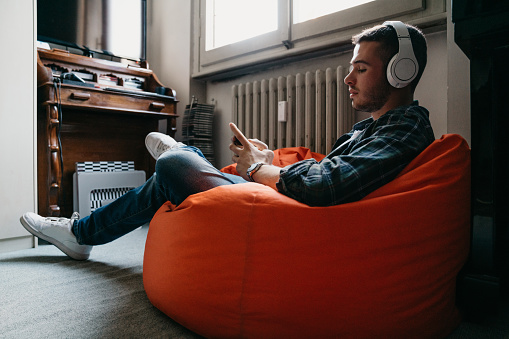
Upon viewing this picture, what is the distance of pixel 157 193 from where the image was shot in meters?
1.16

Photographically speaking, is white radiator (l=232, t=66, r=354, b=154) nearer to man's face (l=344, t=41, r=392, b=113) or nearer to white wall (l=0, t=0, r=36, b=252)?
man's face (l=344, t=41, r=392, b=113)

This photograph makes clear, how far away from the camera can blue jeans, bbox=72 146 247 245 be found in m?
0.97

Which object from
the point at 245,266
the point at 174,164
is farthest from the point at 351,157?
the point at 174,164

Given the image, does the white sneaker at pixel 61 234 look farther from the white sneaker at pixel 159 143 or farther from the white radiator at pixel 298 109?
the white radiator at pixel 298 109

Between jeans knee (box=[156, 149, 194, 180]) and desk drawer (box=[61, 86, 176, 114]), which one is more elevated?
desk drawer (box=[61, 86, 176, 114])

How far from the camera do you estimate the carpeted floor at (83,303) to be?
87cm

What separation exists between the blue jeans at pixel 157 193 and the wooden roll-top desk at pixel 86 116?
64 cm

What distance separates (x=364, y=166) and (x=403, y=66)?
0.36m

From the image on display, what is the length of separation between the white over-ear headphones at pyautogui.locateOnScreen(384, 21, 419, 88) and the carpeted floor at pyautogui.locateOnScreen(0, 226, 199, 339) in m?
→ 0.83

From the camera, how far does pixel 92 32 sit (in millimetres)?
2402

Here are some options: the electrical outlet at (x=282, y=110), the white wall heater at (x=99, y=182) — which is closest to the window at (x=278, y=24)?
the electrical outlet at (x=282, y=110)

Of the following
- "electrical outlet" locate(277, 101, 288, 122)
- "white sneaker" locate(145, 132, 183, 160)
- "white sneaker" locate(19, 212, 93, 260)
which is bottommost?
"white sneaker" locate(19, 212, 93, 260)

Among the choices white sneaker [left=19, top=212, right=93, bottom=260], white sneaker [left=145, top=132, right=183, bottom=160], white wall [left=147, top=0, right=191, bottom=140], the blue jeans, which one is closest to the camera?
the blue jeans

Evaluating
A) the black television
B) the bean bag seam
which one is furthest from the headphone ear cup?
the black television
